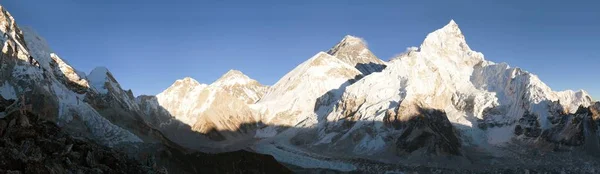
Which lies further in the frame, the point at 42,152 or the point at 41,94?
the point at 41,94

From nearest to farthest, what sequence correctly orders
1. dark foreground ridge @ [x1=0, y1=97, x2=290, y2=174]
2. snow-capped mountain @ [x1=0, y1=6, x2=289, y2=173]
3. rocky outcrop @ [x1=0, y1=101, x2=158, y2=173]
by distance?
rocky outcrop @ [x1=0, y1=101, x2=158, y2=173]
dark foreground ridge @ [x1=0, y1=97, x2=290, y2=174]
snow-capped mountain @ [x1=0, y1=6, x2=289, y2=173]

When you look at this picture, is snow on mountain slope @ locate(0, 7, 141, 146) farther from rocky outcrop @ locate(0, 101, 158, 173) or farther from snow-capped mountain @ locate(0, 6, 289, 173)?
rocky outcrop @ locate(0, 101, 158, 173)

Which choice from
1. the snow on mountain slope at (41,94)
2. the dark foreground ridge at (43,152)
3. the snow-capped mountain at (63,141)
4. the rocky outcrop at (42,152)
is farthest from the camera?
the snow on mountain slope at (41,94)

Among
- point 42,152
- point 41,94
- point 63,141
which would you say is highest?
point 41,94

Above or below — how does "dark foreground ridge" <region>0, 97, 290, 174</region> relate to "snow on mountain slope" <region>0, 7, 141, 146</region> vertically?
below

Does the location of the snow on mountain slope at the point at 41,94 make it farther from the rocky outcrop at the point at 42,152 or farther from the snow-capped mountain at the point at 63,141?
the rocky outcrop at the point at 42,152

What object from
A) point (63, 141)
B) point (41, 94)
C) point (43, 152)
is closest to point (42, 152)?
point (43, 152)

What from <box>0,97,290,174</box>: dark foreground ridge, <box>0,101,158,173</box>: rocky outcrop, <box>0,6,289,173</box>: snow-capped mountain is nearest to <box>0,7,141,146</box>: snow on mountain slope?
<box>0,6,289,173</box>: snow-capped mountain

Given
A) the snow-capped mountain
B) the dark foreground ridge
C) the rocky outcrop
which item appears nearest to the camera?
the rocky outcrop

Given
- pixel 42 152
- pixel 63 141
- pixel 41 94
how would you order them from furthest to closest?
pixel 41 94 < pixel 63 141 < pixel 42 152

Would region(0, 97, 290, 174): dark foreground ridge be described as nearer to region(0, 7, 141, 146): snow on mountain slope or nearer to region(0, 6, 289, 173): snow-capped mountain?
region(0, 6, 289, 173): snow-capped mountain

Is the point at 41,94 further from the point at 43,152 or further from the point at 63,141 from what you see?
→ the point at 43,152

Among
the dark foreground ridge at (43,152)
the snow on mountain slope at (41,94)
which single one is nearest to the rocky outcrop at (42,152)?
the dark foreground ridge at (43,152)

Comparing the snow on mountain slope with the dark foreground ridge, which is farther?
the snow on mountain slope
